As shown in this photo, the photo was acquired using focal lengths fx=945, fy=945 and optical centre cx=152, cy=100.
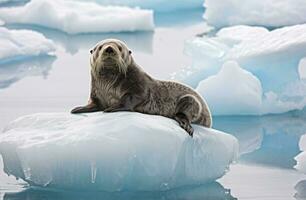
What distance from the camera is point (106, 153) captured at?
4812mm

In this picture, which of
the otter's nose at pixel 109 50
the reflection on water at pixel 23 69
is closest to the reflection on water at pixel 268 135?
the otter's nose at pixel 109 50

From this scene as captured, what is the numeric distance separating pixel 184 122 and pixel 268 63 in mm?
2550

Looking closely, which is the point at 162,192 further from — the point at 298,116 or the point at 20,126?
the point at 298,116

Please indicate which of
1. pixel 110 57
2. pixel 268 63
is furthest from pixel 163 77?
pixel 110 57

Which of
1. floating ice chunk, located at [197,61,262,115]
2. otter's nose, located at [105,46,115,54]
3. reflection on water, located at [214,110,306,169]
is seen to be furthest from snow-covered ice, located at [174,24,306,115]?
otter's nose, located at [105,46,115,54]

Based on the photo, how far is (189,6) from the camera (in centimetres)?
1431

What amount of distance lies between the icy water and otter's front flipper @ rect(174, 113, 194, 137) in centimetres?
32

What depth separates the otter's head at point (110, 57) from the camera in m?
5.10

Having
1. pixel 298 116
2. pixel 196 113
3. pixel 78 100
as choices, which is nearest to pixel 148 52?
pixel 78 100

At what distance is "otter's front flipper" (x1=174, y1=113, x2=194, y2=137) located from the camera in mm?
5148

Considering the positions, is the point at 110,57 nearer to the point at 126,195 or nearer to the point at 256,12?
the point at 126,195

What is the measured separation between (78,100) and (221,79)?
1.26m

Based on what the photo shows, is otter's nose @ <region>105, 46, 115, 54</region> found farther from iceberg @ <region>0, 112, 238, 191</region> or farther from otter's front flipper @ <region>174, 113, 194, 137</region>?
otter's front flipper @ <region>174, 113, 194, 137</region>

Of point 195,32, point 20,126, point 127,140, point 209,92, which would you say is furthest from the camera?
point 195,32
